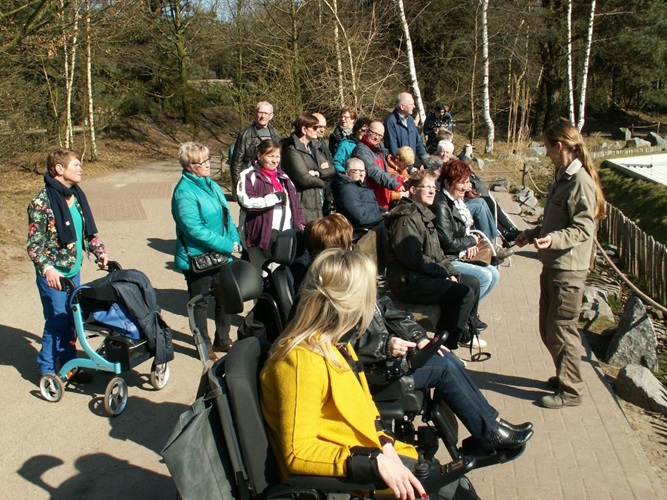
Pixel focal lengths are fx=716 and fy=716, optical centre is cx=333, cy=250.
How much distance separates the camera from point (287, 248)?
4426 millimetres

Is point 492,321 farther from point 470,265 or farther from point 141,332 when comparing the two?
point 141,332

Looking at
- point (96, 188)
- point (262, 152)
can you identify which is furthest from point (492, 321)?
point (96, 188)

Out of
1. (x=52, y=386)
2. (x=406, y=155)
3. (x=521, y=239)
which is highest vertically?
(x=406, y=155)

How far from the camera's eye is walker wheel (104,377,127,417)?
5.00 meters

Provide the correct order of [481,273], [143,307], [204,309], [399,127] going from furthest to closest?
[399,127]
[481,273]
[204,309]
[143,307]

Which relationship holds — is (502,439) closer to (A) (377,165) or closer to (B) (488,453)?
(B) (488,453)

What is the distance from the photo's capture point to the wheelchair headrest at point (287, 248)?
173 inches

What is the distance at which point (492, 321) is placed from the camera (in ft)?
23.9

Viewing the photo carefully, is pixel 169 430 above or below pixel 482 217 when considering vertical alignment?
below

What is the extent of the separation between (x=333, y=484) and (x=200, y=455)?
0.54 metres

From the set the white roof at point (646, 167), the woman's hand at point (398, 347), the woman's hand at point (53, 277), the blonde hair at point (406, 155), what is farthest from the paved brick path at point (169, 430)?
the white roof at point (646, 167)

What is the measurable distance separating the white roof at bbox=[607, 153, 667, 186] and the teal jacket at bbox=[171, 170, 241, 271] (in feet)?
45.3

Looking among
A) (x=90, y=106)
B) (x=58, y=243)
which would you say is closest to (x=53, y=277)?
(x=58, y=243)

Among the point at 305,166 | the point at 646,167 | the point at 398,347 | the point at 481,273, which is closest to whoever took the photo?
the point at 398,347
